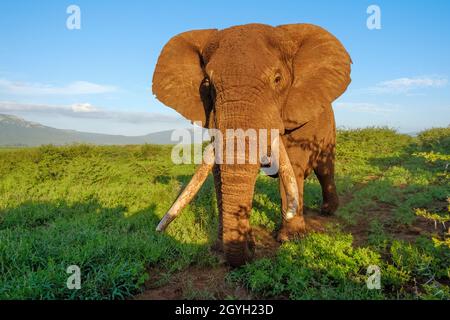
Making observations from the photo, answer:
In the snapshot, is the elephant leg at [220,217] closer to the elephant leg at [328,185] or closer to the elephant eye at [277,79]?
the elephant eye at [277,79]

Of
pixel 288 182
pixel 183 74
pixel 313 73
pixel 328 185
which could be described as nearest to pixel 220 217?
pixel 288 182

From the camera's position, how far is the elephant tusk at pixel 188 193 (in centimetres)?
420

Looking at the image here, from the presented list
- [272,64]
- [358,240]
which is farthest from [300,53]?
[358,240]

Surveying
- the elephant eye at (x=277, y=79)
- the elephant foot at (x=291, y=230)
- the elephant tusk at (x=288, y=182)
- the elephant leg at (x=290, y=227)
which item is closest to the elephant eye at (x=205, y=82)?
the elephant eye at (x=277, y=79)

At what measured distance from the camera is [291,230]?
5.51 metres

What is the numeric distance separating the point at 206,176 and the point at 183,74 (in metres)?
1.94

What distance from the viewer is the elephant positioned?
4.11 meters

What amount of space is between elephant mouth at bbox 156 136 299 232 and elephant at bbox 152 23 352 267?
13 mm

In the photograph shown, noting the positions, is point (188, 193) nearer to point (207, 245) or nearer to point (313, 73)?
point (207, 245)

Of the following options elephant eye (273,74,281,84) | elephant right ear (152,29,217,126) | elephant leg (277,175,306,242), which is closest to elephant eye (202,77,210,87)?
elephant right ear (152,29,217,126)

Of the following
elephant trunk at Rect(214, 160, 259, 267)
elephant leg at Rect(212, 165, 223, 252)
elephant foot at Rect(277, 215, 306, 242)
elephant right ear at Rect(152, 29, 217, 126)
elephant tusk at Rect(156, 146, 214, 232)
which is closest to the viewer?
elephant trunk at Rect(214, 160, 259, 267)

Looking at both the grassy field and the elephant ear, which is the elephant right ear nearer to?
the elephant ear
